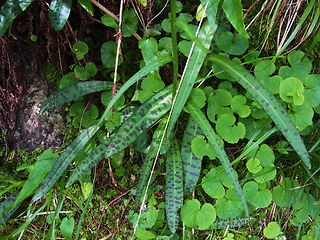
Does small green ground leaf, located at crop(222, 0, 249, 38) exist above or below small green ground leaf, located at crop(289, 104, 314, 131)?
above

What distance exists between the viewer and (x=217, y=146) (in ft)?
3.51

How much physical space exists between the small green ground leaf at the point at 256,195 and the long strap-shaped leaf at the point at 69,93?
2.67 ft

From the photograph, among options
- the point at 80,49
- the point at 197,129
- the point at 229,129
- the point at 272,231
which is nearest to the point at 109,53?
the point at 80,49

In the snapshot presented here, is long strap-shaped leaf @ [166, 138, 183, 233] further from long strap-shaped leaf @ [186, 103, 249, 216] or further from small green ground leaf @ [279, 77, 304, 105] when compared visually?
small green ground leaf @ [279, 77, 304, 105]

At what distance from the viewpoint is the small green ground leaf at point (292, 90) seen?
106 cm

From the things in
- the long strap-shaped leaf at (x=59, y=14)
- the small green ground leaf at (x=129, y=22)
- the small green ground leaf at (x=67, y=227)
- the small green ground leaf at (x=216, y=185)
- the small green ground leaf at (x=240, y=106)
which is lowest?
the small green ground leaf at (x=67, y=227)

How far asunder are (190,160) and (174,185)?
5.2 inches

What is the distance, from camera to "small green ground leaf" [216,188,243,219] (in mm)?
1215

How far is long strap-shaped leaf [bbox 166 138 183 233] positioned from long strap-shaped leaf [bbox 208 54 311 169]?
0.42 meters

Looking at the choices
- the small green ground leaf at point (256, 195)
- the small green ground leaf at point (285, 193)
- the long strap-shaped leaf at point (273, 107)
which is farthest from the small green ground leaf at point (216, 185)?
the long strap-shaped leaf at point (273, 107)

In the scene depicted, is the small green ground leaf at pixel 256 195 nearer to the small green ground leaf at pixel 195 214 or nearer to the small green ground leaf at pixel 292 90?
the small green ground leaf at pixel 195 214

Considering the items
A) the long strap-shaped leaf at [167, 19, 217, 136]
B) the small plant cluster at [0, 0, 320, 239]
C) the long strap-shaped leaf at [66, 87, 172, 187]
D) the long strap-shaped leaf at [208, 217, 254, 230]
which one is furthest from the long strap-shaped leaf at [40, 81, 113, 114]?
the long strap-shaped leaf at [208, 217, 254, 230]

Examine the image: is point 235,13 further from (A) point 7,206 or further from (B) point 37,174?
(A) point 7,206

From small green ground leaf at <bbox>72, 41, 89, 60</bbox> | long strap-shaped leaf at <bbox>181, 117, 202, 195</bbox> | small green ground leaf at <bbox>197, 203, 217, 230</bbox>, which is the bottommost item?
small green ground leaf at <bbox>197, 203, 217, 230</bbox>
